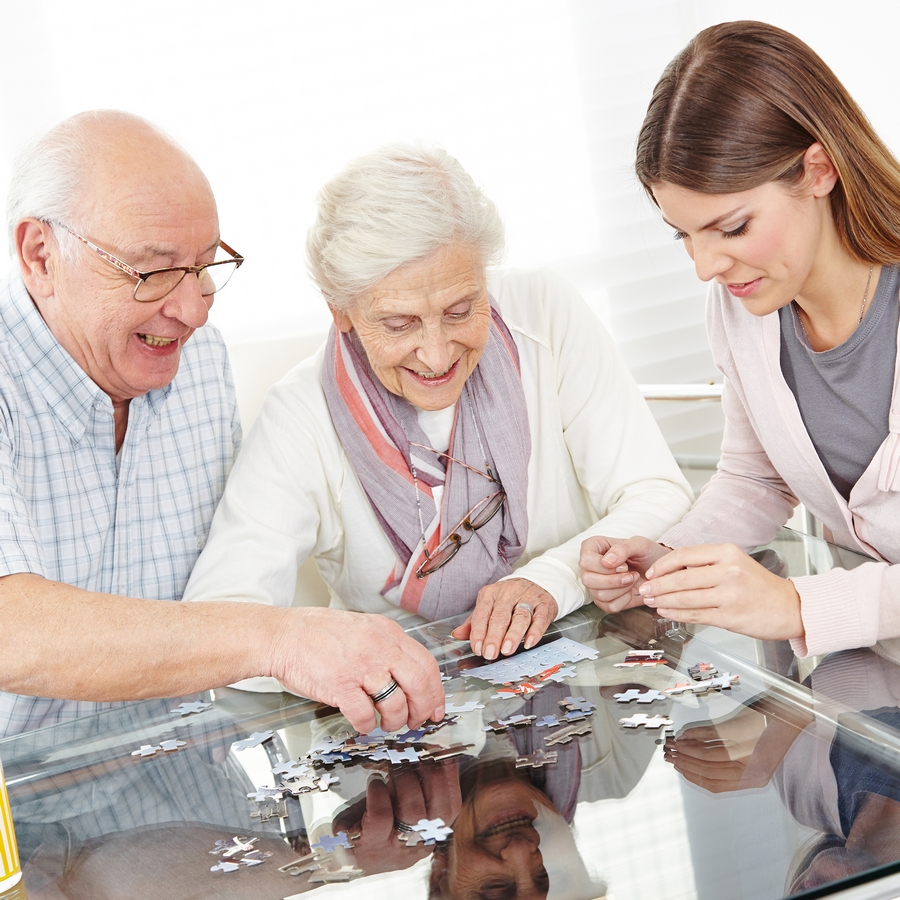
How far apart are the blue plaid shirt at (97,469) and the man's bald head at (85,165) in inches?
8.1

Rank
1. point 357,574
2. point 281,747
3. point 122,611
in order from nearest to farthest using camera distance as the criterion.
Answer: point 281,747 → point 122,611 → point 357,574

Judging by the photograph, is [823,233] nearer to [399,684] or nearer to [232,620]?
[399,684]

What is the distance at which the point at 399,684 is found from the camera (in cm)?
164

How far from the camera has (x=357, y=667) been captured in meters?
1.66

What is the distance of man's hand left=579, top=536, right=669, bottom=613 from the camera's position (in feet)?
6.68

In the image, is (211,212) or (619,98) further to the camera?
(619,98)

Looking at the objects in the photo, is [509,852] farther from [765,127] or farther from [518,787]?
[765,127]

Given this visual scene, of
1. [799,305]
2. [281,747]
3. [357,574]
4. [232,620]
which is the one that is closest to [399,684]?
[281,747]

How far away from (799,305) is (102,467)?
1.56 meters

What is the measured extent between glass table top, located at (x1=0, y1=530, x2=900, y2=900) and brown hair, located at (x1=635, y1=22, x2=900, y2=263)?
81 centimetres

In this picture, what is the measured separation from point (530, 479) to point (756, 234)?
944 mm

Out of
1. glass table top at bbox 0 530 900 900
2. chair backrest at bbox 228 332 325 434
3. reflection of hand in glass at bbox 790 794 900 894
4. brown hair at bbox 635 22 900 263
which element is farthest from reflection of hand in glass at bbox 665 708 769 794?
chair backrest at bbox 228 332 325 434

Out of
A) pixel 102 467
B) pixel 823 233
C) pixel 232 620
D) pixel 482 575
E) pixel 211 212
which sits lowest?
pixel 482 575

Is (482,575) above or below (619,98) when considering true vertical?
below
